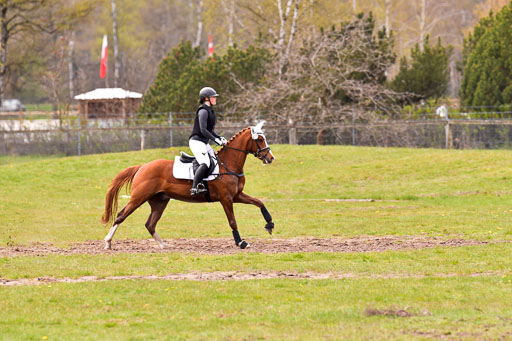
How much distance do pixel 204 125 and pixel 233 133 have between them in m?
26.4

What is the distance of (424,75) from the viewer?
47062mm

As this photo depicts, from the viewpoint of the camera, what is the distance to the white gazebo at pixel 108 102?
6050 cm

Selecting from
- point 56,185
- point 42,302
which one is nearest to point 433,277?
point 42,302

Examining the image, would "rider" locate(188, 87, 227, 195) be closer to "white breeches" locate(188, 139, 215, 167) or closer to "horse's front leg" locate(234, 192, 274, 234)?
"white breeches" locate(188, 139, 215, 167)

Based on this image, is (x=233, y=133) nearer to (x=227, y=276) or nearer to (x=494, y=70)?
(x=494, y=70)

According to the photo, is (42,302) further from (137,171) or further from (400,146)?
(400,146)

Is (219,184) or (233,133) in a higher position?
(233,133)

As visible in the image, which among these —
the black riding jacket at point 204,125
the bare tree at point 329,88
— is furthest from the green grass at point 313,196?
the bare tree at point 329,88

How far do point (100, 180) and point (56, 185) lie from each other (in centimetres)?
212

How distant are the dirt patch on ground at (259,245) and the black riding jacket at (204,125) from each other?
222 centimetres

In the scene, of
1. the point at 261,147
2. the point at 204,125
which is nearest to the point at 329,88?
the point at 261,147

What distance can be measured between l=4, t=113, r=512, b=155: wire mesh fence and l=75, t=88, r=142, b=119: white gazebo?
13.0 metres

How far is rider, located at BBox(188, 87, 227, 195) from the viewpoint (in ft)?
53.8

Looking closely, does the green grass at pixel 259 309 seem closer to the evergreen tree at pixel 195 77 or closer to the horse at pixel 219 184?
the horse at pixel 219 184
